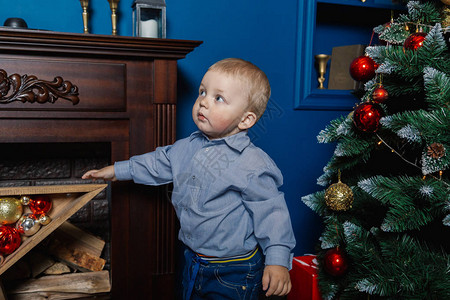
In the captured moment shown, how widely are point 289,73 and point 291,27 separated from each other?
19cm

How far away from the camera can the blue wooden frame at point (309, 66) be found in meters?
1.70

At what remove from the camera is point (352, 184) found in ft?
4.51

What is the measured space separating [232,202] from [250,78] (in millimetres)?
338

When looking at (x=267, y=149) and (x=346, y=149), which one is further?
(x=267, y=149)

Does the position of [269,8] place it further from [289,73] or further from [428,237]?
[428,237]

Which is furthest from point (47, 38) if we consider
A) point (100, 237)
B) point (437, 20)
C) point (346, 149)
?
point (437, 20)

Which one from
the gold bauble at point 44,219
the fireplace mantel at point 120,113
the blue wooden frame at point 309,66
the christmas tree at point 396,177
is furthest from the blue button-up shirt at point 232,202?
the blue wooden frame at point 309,66

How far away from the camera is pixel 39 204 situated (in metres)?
1.19

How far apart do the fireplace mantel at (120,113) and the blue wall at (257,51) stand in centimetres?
34

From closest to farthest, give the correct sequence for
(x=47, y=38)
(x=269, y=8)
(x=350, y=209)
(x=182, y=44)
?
(x=47, y=38), (x=182, y=44), (x=350, y=209), (x=269, y=8)

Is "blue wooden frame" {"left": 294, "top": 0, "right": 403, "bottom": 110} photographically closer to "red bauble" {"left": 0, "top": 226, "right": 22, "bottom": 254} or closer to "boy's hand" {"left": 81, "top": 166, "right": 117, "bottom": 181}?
"boy's hand" {"left": 81, "top": 166, "right": 117, "bottom": 181}

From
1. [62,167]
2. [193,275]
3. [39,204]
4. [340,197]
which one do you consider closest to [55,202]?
[39,204]

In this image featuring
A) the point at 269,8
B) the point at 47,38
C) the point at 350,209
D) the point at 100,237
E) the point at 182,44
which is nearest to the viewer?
the point at 47,38

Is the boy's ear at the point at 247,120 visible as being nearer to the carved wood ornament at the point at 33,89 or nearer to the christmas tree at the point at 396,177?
the christmas tree at the point at 396,177
